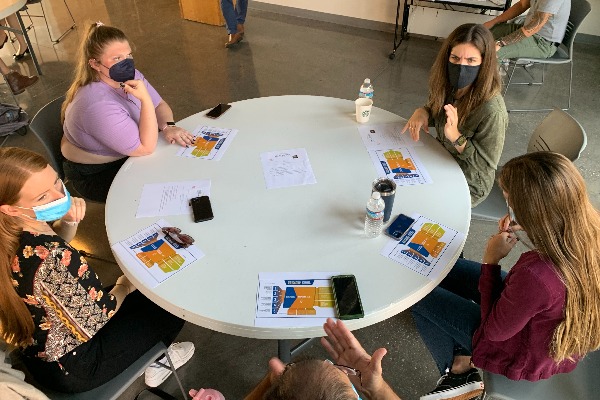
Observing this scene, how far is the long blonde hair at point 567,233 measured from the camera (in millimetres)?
1463

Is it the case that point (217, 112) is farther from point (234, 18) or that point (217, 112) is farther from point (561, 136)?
point (234, 18)

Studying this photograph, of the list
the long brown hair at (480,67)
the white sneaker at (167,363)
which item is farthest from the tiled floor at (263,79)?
the long brown hair at (480,67)

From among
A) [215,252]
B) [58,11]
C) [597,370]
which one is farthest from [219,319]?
[58,11]

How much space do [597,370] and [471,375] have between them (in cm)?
50

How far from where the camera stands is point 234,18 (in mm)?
5379

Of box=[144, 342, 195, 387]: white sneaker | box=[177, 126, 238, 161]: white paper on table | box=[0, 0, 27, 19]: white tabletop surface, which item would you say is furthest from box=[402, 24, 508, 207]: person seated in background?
box=[0, 0, 27, 19]: white tabletop surface

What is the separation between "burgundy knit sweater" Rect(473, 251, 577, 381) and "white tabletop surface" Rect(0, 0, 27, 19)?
423 centimetres

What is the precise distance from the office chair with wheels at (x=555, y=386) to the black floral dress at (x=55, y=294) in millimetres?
1443

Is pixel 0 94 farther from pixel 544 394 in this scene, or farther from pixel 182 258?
pixel 544 394

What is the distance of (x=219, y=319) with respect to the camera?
154 cm

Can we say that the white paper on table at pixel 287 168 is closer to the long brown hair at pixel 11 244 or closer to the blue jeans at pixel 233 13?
the long brown hair at pixel 11 244

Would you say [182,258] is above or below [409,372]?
above

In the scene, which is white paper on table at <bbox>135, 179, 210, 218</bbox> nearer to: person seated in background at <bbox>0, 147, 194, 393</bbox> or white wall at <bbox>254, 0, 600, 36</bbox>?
person seated in background at <bbox>0, 147, 194, 393</bbox>

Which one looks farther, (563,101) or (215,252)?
(563,101)
